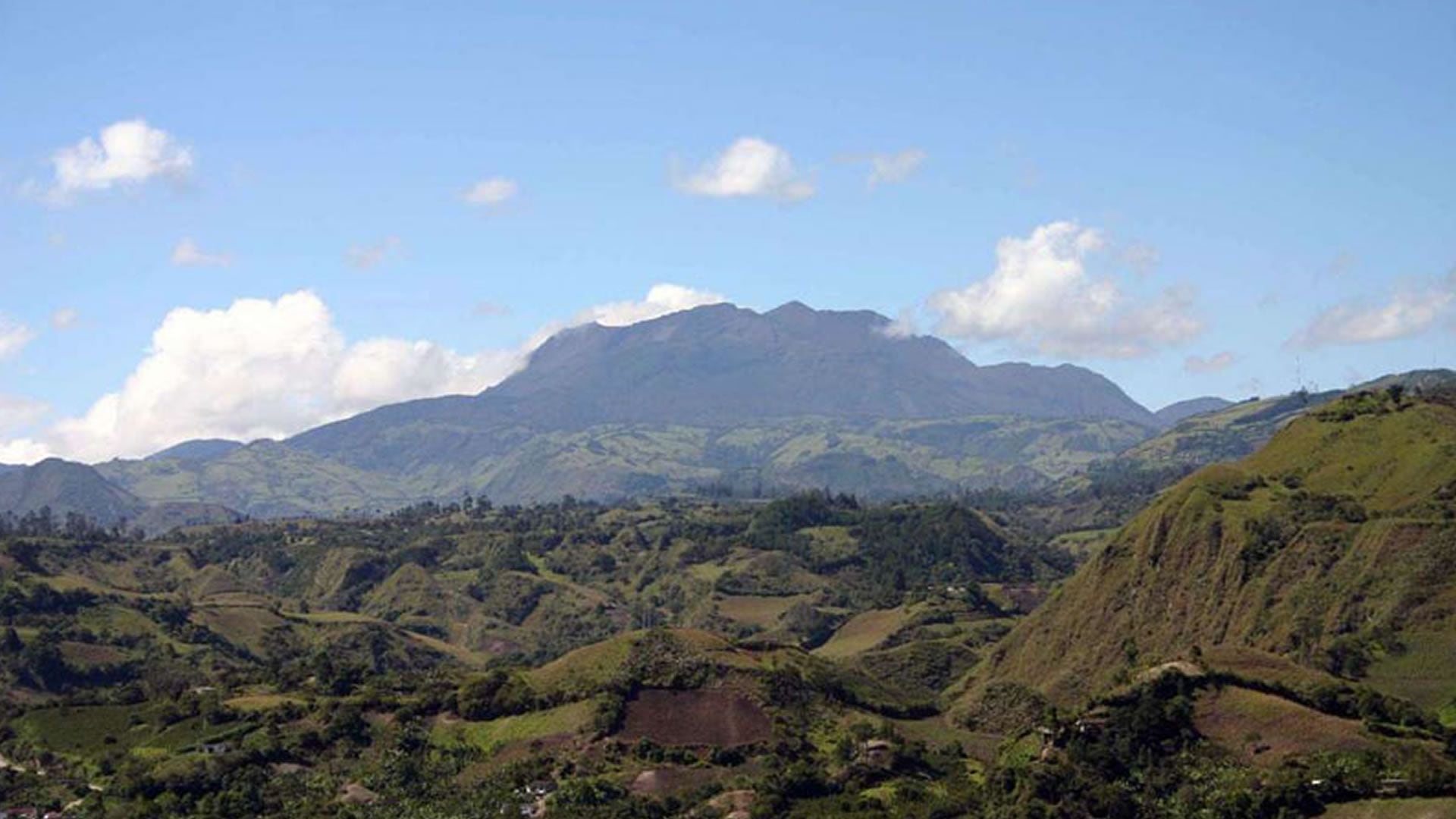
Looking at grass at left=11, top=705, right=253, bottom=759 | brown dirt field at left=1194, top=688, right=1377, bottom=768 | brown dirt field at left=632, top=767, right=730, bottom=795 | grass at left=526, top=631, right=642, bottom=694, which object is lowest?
brown dirt field at left=632, top=767, right=730, bottom=795

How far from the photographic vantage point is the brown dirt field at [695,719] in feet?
405

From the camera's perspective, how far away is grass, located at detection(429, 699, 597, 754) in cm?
12431

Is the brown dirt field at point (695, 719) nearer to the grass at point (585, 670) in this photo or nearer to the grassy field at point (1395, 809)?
the grass at point (585, 670)

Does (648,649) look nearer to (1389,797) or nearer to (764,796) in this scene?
(764,796)

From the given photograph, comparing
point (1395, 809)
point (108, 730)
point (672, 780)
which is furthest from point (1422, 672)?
point (108, 730)

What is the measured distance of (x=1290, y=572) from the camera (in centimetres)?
14412

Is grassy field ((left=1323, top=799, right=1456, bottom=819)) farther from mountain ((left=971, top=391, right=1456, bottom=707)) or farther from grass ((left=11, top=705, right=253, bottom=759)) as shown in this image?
grass ((left=11, top=705, right=253, bottom=759))

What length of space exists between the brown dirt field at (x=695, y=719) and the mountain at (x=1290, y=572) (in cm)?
2497

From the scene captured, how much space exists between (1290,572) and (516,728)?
6581 centimetres

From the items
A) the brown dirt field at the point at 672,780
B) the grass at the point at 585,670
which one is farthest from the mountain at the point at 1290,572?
the grass at the point at 585,670

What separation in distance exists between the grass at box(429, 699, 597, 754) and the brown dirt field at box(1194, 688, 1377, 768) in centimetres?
4365

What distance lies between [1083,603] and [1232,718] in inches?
2133

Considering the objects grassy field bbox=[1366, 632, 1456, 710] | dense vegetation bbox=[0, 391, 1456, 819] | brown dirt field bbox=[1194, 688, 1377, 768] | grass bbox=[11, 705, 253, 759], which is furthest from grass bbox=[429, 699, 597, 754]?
grassy field bbox=[1366, 632, 1456, 710]

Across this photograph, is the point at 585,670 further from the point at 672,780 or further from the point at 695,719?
the point at 672,780
